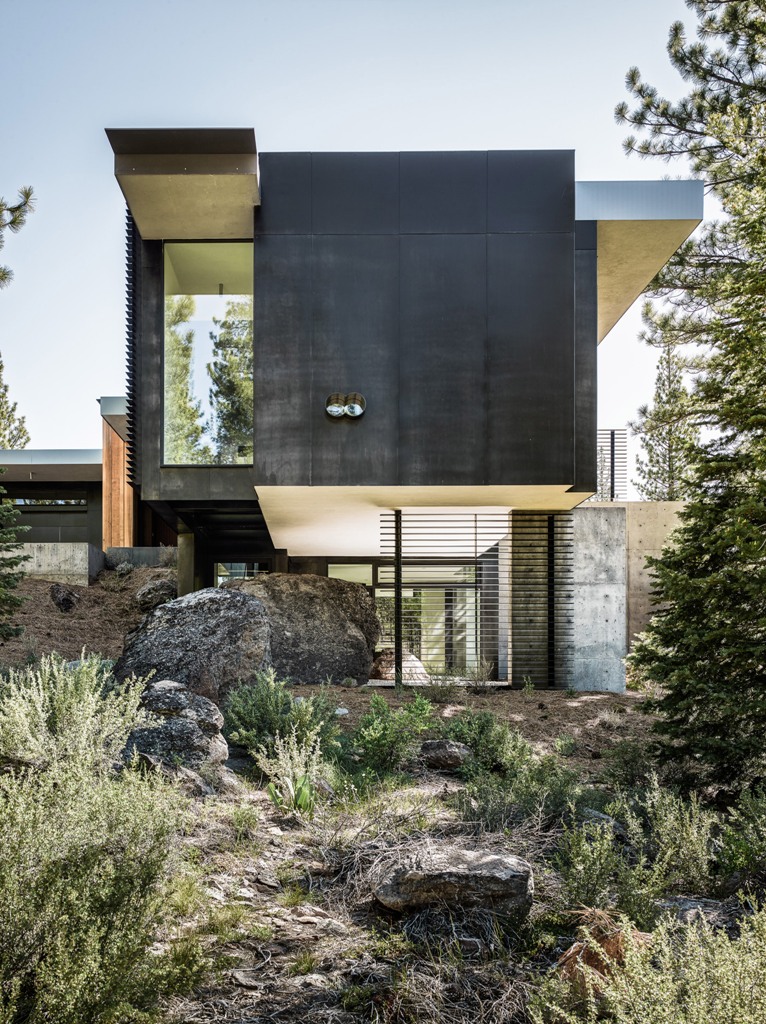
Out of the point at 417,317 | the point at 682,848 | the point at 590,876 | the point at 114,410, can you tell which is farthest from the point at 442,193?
the point at 114,410

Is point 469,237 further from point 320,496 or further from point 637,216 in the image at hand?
point 320,496

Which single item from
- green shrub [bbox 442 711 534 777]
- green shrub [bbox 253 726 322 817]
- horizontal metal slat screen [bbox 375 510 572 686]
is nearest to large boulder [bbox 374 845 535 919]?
green shrub [bbox 253 726 322 817]

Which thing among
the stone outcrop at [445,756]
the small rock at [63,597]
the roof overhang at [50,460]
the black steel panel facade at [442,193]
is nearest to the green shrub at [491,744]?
the stone outcrop at [445,756]

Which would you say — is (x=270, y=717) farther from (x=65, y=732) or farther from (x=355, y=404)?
(x=355, y=404)

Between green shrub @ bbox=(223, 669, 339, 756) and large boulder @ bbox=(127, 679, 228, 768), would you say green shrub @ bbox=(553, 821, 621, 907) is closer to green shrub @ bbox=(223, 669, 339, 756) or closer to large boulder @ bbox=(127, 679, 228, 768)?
large boulder @ bbox=(127, 679, 228, 768)

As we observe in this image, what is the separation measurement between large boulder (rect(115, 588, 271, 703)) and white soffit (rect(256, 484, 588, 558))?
2.23 metres

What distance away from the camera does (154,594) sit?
15242 mm

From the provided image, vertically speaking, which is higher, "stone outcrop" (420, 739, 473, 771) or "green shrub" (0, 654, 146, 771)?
"green shrub" (0, 654, 146, 771)

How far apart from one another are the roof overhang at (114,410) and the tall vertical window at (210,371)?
8576mm

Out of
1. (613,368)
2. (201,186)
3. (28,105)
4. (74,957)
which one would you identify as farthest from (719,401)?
(613,368)

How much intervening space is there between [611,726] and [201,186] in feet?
26.6

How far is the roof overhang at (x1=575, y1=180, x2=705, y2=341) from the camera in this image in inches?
402

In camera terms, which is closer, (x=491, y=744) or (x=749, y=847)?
(x=749, y=847)

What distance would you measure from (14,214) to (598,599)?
9.40 metres
